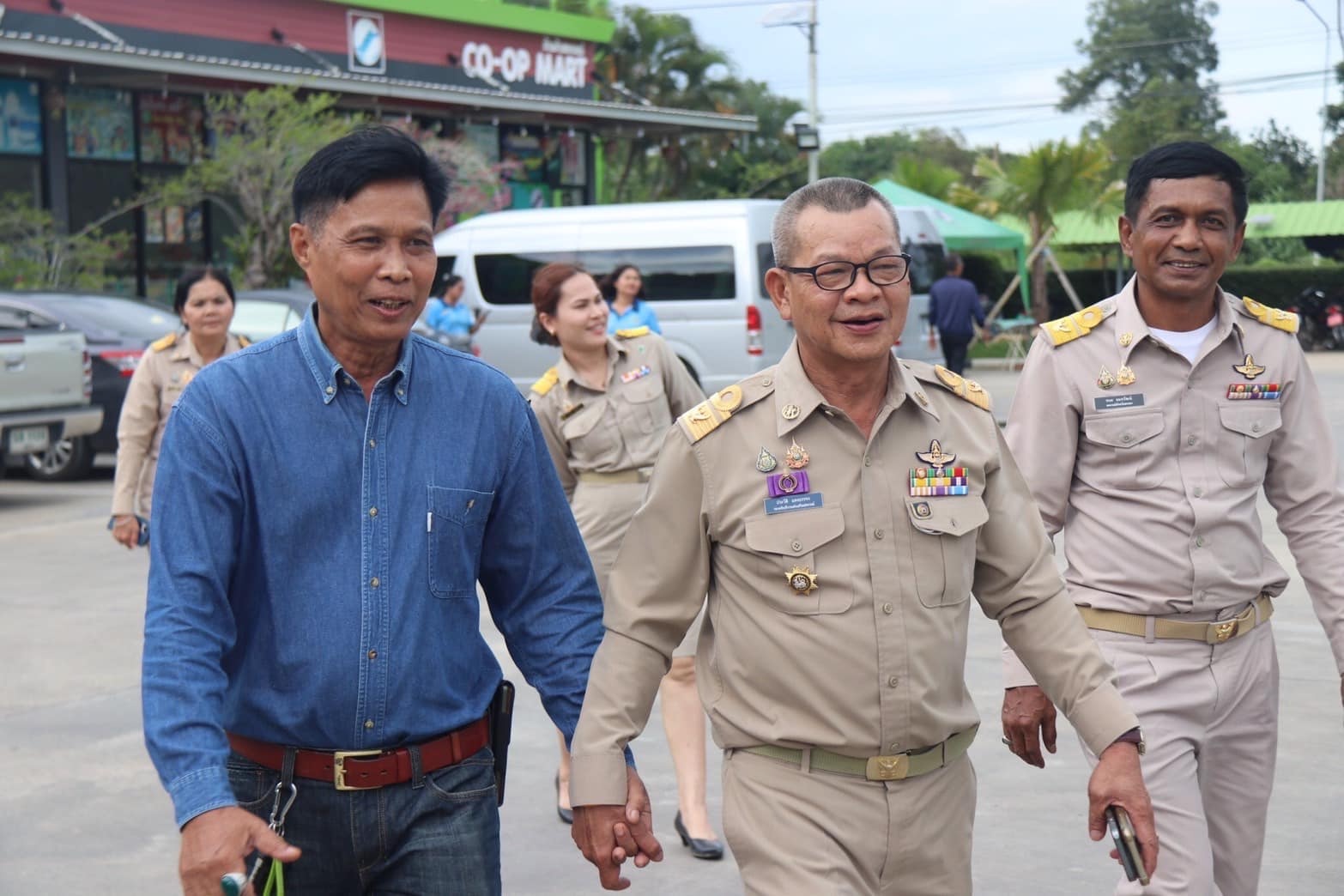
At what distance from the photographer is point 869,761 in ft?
9.77

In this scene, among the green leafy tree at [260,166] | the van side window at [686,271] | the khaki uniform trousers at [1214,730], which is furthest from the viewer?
the green leafy tree at [260,166]

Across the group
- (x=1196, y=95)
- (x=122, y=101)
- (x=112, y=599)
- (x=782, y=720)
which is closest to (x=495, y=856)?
(x=782, y=720)

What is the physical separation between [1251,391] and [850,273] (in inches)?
57.6

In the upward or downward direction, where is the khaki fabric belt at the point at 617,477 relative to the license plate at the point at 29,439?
upward

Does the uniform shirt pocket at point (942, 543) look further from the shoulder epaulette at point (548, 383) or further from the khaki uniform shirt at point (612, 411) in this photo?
the shoulder epaulette at point (548, 383)

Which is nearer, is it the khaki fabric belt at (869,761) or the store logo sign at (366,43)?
the khaki fabric belt at (869,761)

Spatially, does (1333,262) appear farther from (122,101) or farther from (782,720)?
(782,720)

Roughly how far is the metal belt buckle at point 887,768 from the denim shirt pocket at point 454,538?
787 mm

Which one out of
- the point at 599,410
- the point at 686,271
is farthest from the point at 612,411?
the point at 686,271

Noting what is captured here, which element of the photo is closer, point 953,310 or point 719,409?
point 719,409

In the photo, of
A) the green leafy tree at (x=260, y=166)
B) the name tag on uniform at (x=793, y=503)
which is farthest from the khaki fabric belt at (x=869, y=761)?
the green leafy tree at (x=260, y=166)

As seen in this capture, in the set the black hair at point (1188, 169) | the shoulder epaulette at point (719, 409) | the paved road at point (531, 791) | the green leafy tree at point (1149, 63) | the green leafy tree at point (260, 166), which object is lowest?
the paved road at point (531, 791)

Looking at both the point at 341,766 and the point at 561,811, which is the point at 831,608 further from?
the point at 561,811

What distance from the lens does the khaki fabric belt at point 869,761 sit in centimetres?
298
